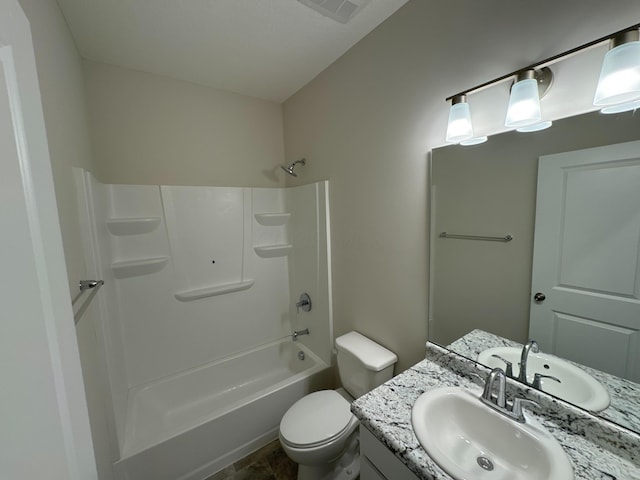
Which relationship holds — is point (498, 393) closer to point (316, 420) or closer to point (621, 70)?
point (316, 420)

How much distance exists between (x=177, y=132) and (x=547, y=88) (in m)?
2.24

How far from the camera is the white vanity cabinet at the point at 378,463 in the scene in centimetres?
83

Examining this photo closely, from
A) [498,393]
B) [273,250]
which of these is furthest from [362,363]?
[273,250]

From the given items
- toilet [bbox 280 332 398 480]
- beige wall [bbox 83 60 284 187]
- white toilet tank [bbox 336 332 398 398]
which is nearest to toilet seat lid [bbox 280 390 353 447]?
toilet [bbox 280 332 398 480]

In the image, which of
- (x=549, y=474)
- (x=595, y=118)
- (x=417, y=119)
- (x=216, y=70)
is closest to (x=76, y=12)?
(x=216, y=70)

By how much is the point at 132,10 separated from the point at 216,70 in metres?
0.60

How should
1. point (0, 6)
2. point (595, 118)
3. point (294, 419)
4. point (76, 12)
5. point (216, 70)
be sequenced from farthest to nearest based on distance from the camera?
point (216, 70), point (294, 419), point (76, 12), point (595, 118), point (0, 6)

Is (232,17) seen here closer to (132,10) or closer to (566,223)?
(132,10)

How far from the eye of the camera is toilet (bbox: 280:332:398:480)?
1.33m

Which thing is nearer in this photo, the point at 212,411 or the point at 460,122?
the point at 460,122

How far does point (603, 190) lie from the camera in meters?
0.80

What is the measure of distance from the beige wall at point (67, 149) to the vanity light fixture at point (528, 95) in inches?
64.3

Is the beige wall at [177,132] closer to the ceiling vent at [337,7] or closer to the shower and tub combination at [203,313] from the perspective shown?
the shower and tub combination at [203,313]

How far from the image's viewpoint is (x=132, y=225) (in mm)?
1801
